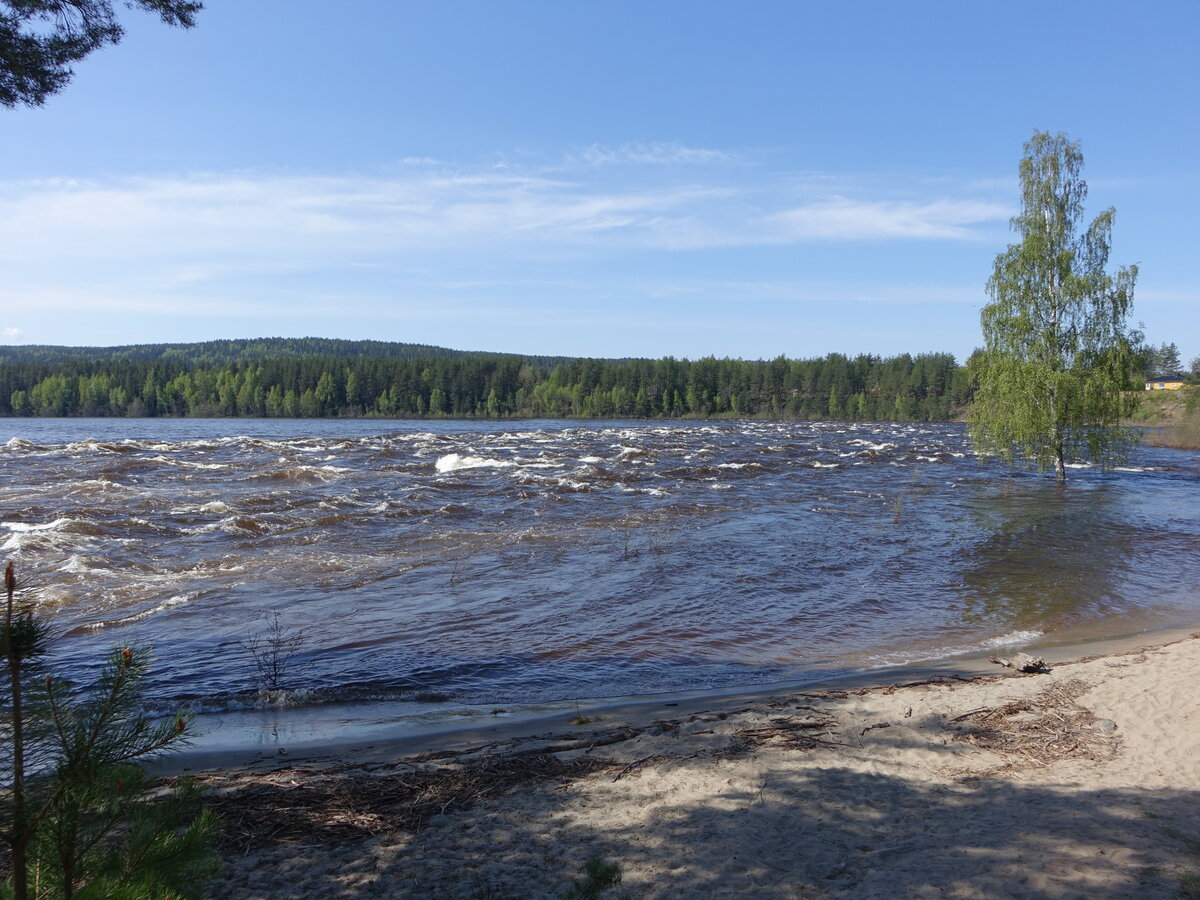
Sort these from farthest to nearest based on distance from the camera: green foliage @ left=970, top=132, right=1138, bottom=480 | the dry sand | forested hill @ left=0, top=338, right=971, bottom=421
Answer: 1. forested hill @ left=0, top=338, right=971, bottom=421
2. green foliage @ left=970, top=132, right=1138, bottom=480
3. the dry sand

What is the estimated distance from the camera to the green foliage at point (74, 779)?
2352mm

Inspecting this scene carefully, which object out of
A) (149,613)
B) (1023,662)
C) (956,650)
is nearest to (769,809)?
(1023,662)

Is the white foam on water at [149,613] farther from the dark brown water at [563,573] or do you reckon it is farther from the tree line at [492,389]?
the tree line at [492,389]

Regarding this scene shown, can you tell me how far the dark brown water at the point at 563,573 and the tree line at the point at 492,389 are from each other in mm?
93526

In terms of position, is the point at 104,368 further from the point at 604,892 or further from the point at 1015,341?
the point at 604,892

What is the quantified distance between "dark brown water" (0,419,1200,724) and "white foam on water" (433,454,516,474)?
3589 mm

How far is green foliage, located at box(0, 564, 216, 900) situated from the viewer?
2.35 metres

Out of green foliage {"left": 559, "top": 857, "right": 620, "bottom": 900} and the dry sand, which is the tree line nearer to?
the dry sand

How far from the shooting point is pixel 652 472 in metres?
31.3

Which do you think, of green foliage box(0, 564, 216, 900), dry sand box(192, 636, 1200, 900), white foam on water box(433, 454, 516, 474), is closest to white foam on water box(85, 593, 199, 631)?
dry sand box(192, 636, 1200, 900)

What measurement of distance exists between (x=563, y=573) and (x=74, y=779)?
36.0 feet

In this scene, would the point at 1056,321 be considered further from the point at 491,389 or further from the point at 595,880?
the point at 491,389

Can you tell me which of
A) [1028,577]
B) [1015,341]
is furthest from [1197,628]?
[1015,341]

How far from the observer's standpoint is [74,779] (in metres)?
2.41
